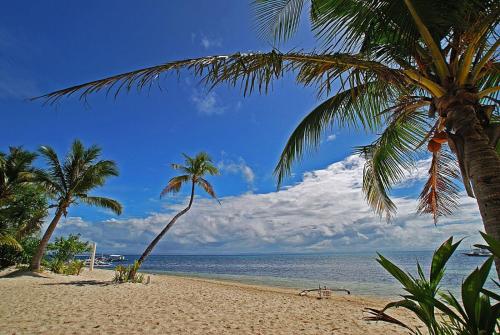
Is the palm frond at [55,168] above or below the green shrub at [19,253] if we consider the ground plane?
above

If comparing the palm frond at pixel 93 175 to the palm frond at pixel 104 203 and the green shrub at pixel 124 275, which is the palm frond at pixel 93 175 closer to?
the palm frond at pixel 104 203

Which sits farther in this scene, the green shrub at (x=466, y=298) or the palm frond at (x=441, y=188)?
the palm frond at (x=441, y=188)

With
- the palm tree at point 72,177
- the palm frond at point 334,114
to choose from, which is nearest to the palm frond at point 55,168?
the palm tree at point 72,177

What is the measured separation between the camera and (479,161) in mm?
2494

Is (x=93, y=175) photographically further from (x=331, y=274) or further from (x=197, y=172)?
(x=331, y=274)

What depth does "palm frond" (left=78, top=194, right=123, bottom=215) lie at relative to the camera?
15555mm

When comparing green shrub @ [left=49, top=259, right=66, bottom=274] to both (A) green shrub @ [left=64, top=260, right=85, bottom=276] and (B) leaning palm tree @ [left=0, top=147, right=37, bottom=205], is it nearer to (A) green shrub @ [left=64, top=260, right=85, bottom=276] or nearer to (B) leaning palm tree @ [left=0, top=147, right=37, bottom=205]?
(A) green shrub @ [left=64, top=260, right=85, bottom=276]

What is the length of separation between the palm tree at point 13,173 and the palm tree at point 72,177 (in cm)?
53

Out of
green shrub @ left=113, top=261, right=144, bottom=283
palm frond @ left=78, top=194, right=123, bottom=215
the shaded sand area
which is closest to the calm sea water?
the shaded sand area

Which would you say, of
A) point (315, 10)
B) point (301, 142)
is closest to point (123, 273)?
point (301, 142)

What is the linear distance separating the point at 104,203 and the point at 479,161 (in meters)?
16.5

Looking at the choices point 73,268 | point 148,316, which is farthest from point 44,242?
point 148,316

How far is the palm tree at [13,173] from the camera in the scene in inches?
529

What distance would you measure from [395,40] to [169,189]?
14.3 metres
